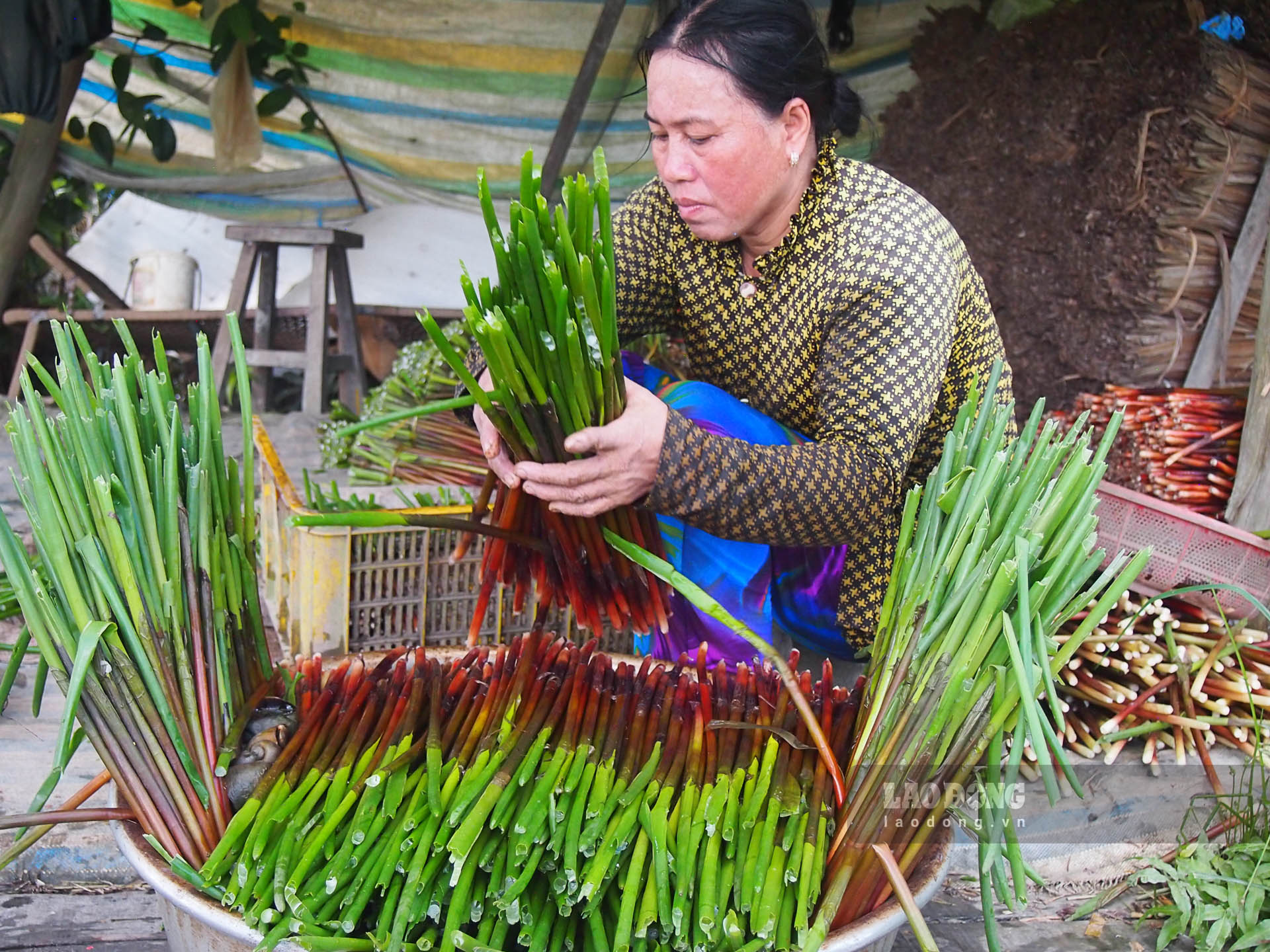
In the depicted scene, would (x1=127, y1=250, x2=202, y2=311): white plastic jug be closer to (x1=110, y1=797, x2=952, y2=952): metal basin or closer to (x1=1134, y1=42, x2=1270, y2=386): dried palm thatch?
(x1=1134, y1=42, x2=1270, y2=386): dried palm thatch

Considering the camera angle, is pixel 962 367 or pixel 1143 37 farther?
pixel 1143 37

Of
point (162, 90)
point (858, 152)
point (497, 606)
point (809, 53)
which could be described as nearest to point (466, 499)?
point (497, 606)

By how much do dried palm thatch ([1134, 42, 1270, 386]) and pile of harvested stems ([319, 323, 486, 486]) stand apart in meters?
2.45

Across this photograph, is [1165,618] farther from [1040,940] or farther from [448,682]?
→ [448,682]

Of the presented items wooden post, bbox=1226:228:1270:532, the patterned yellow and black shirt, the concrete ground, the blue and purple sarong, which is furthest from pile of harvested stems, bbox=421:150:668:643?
wooden post, bbox=1226:228:1270:532

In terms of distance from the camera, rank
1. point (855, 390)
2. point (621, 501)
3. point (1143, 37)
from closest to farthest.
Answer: point (621, 501) → point (855, 390) → point (1143, 37)

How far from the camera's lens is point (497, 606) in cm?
213

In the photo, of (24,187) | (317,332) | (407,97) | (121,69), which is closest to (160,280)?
(24,187)

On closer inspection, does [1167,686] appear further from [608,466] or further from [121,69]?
[121,69]

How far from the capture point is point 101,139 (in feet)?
17.2

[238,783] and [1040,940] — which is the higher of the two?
[238,783]

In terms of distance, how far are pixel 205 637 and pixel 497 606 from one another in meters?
0.87

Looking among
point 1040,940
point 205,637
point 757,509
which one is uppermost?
point 757,509

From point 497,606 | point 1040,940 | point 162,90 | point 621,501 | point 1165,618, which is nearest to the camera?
point 621,501
